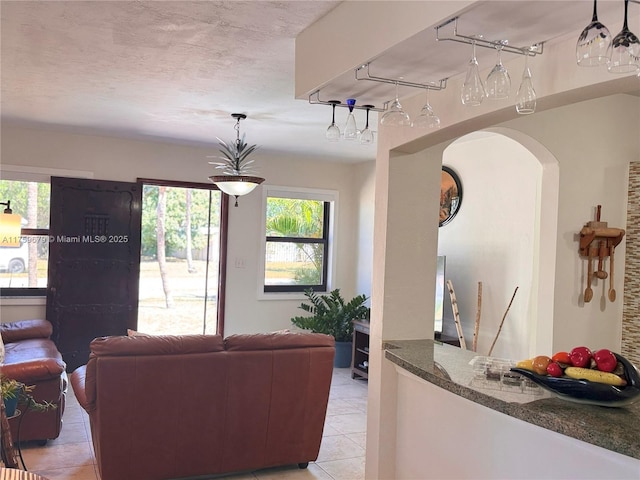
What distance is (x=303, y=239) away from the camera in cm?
744

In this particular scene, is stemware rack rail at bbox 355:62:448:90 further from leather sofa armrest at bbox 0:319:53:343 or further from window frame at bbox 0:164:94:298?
window frame at bbox 0:164:94:298

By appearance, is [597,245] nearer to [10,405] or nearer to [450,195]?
[450,195]

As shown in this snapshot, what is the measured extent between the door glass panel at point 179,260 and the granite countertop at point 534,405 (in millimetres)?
4487

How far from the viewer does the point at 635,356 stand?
399 cm

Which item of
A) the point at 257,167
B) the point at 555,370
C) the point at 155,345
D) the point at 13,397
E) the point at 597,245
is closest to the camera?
the point at 555,370

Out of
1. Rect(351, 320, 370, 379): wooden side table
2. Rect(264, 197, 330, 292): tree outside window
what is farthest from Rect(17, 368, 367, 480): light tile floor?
Rect(264, 197, 330, 292): tree outside window

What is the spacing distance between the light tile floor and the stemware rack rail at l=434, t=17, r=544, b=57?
2718 mm

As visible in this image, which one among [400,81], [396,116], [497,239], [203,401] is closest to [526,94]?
[396,116]

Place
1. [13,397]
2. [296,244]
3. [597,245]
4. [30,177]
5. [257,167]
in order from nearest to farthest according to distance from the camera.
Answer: [13,397] → [597,245] → [30,177] → [257,167] → [296,244]

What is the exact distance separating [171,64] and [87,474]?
2.55 metres

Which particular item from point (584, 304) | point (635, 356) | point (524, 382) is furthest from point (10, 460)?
point (635, 356)

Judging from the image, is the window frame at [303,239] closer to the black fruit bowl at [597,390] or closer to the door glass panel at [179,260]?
the door glass panel at [179,260]

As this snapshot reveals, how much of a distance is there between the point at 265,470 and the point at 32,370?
168 cm

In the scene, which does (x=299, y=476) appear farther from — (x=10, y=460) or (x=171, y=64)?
(x=171, y=64)
